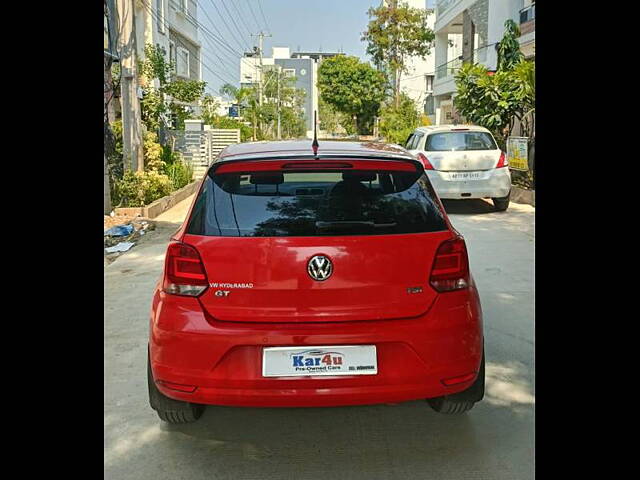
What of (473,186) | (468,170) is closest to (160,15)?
(468,170)

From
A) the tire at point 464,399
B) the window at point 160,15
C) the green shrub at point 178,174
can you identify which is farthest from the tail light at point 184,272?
the window at point 160,15

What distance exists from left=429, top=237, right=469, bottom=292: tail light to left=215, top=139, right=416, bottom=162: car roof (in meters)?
0.57

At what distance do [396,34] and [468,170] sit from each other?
97.6 feet

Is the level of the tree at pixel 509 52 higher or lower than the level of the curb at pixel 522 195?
higher

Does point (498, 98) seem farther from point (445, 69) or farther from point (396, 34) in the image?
point (396, 34)

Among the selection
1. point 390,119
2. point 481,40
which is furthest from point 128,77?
point 390,119

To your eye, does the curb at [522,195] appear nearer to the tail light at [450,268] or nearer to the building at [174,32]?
the tail light at [450,268]

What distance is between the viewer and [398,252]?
10.7 ft

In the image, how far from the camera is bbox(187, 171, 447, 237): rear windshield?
10.8ft

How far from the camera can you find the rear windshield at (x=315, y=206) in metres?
3.30

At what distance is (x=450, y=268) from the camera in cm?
337

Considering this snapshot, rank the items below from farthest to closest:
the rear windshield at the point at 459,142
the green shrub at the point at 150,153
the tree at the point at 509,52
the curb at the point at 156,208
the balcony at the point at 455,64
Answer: the balcony at the point at 455,64, the tree at the point at 509,52, the green shrub at the point at 150,153, the rear windshield at the point at 459,142, the curb at the point at 156,208
